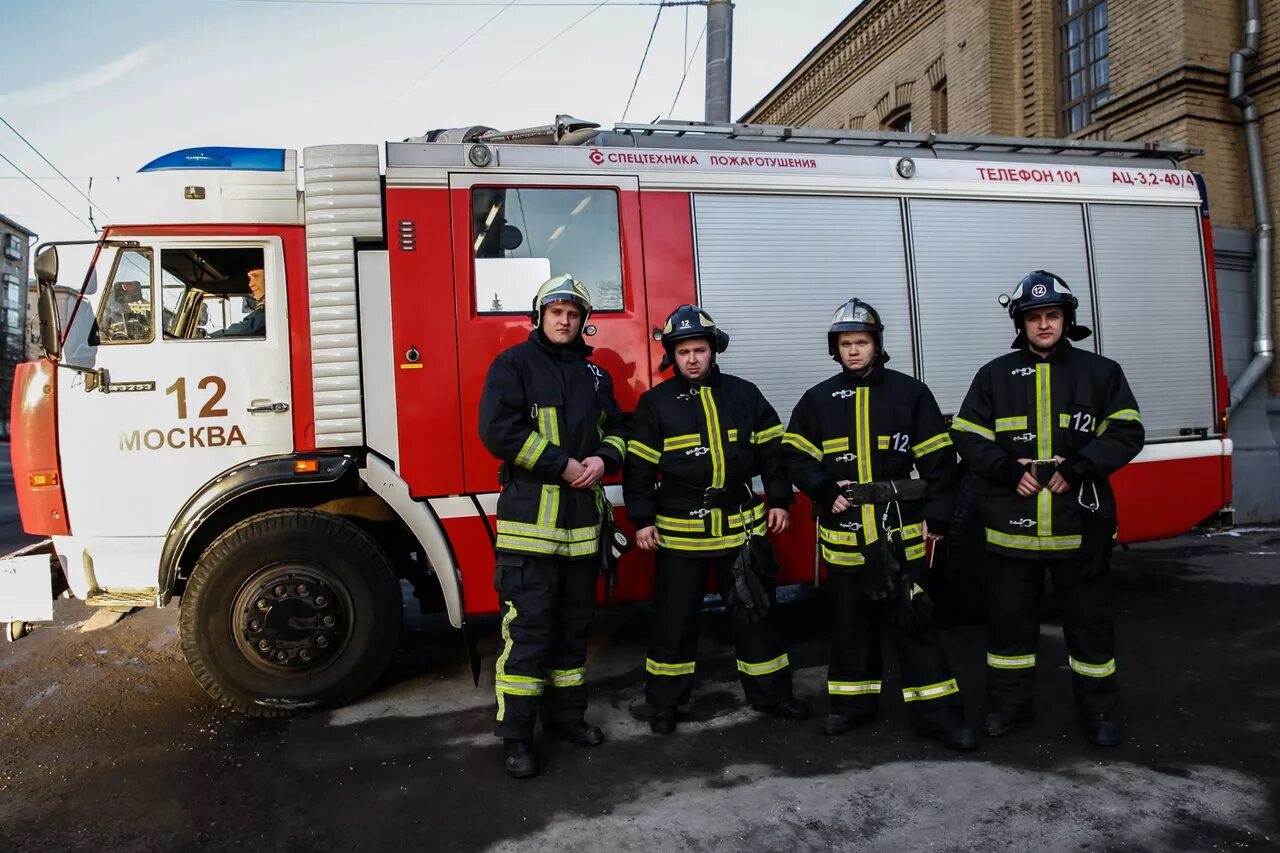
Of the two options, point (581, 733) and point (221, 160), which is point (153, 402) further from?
point (581, 733)

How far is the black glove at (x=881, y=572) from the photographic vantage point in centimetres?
372

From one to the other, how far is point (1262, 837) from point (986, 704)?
4.44 ft

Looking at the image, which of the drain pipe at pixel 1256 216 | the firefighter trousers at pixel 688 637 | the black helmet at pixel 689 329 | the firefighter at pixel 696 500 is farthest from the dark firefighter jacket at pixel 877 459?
the drain pipe at pixel 1256 216

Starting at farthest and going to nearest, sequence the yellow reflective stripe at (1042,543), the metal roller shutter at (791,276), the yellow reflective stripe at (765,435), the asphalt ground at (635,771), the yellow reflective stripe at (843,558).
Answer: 1. the metal roller shutter at (791,276)
2. the yellow reflective stripe at (765,435)
3. the yellow reflective stripe at (843,558)
4. the yellow reflective stripe at (1042,543)
5. the asphalt ground at (635,771)

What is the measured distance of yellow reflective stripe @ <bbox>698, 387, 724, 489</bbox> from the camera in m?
3.92

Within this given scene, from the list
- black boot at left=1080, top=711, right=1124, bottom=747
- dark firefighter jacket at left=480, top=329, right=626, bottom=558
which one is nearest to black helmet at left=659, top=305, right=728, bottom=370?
dark firefighter jacket at left=480, top=329, right=626, bottom=558

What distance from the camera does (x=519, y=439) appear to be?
11.8 ft

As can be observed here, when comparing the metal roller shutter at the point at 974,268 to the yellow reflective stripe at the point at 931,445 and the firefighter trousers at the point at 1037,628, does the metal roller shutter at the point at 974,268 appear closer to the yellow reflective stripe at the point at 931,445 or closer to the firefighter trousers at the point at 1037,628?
the yellow reflective stripe at the point at 931,445

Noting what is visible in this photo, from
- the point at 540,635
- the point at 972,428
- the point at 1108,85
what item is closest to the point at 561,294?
the point at 540,635

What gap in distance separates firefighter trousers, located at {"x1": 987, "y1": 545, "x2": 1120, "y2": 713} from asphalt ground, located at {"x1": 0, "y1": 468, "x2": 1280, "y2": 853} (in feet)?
0.67

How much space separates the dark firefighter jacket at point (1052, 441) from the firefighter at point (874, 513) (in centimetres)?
22

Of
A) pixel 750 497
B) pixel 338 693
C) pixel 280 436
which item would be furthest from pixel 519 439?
pixel 338 693

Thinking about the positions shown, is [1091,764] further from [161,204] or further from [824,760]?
[161,204]

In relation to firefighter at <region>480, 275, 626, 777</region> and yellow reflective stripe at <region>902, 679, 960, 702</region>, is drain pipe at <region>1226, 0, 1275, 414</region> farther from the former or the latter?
firefighter at <region>480, 275, 626, 777</region>
